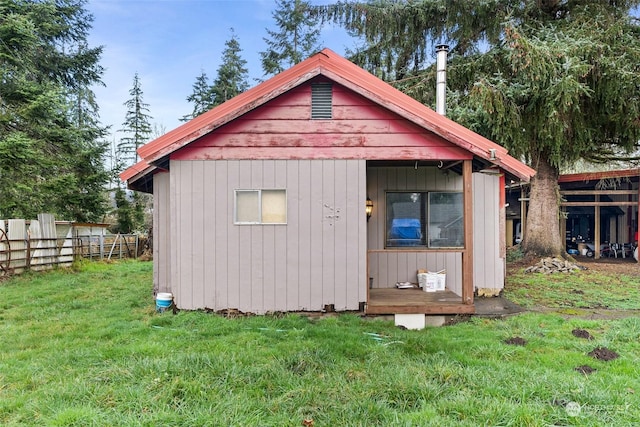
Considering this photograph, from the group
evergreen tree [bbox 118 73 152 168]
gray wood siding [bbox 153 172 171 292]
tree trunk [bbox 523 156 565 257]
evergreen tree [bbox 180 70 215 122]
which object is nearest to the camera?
gray wood siding [bbox 153 172 171 292]

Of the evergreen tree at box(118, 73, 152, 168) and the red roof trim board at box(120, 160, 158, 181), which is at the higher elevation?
the evergreen tree at box(118, 73, 152, 168)

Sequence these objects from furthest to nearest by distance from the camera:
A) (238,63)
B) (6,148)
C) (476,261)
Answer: (238,63)
(6,148)
(476,261)

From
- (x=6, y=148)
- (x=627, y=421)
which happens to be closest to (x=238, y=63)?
(x=6, y=148)

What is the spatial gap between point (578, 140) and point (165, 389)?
11441 millimetres

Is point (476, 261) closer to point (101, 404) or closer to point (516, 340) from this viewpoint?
point (516, 340)

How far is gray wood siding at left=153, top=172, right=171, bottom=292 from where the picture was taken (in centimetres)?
736

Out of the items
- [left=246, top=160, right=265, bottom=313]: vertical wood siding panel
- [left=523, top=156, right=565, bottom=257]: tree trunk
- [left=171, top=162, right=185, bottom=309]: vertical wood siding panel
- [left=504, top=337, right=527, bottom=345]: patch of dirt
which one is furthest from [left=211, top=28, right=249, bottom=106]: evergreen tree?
[left=504, top=337, right=527, bottom=345]: patch of dirt

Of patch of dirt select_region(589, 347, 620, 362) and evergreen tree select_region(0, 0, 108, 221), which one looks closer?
patch of dirt select_region(589, 347, 620, 362)

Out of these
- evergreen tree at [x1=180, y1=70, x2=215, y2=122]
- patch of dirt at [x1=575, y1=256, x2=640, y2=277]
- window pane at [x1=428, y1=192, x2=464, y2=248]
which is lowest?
patch of dirt at [x1=575, y1=256, x2=640, y2=277]

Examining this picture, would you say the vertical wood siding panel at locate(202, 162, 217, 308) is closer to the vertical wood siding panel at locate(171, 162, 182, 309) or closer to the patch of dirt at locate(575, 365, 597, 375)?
the vertical wood siding panel at locate(171, 162, 182, 309)

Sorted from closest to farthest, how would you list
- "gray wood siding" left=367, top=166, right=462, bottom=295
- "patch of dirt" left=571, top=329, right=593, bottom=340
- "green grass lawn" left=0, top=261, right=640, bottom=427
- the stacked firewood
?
"green grass lawn" left=0, top=261, right=640, bottom=427 < "patch of dirt" left=571, top=329, right=593, bottom=340 < "gray wood siding" left=367, top=166, right=462, bottom=295 < the stacked firewood

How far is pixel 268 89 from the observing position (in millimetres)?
6266

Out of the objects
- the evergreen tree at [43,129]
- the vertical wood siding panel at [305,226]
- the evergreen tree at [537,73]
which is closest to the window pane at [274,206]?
the vertical wood siding panel at [305,226]

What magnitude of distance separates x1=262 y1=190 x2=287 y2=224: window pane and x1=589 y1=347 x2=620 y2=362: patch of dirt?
4.38 meters
